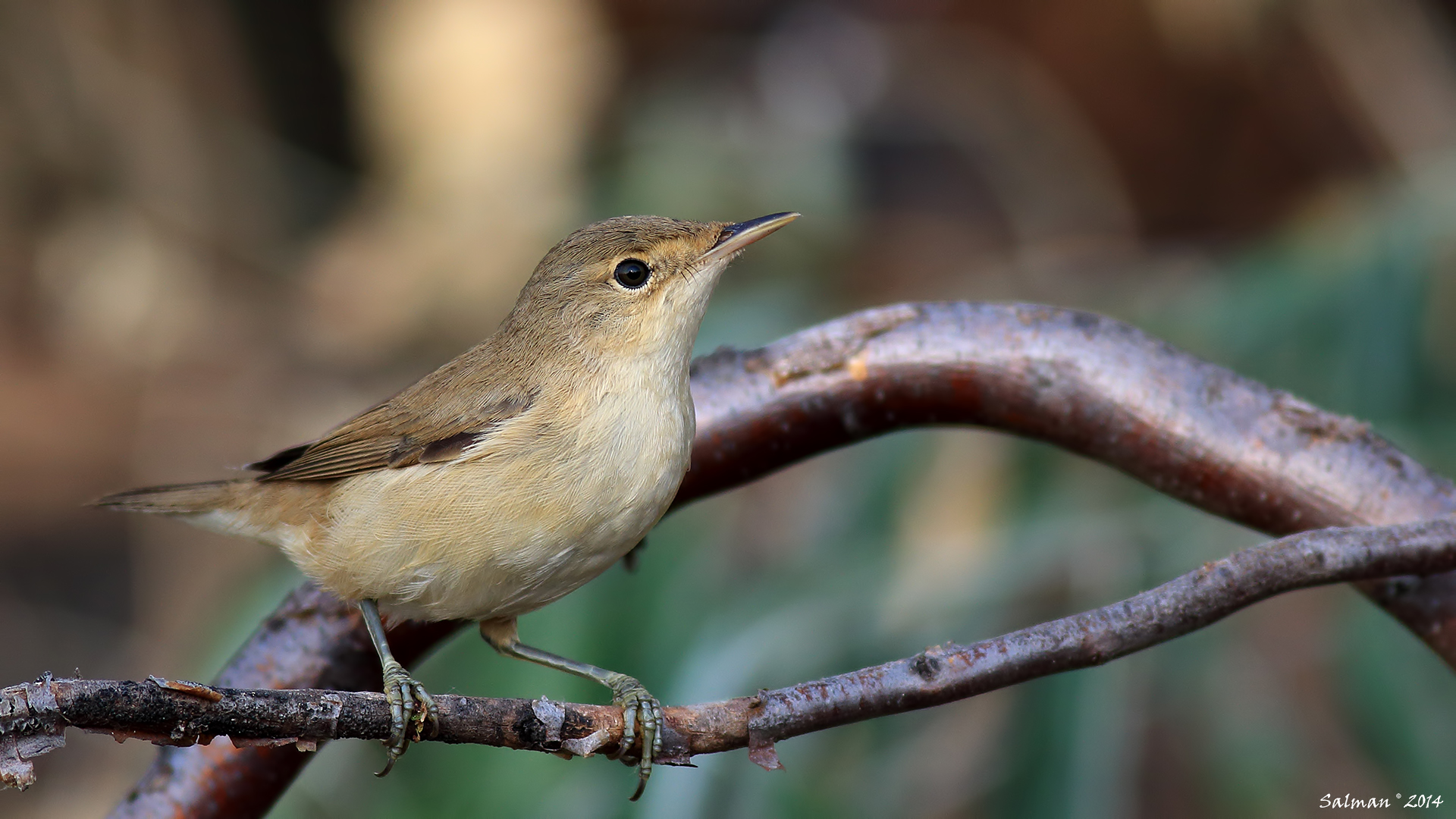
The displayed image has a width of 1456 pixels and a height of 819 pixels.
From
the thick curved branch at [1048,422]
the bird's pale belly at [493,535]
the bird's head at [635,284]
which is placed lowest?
the bird's pale belly at [493,535]

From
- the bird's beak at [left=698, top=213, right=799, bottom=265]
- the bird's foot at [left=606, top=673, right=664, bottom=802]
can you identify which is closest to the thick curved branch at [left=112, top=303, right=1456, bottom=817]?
the bird's beak at [left=698, top=213, right=799, bottom=265]

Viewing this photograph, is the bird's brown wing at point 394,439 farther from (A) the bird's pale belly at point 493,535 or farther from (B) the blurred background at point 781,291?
(B) the blurred background at point 781,291

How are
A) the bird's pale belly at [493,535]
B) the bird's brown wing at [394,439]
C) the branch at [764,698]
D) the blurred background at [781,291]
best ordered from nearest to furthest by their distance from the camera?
the branch at [764,698], the bird's pale belly at [493,535], the bird's brown wing at [394,439], the blurred background at [781,291]

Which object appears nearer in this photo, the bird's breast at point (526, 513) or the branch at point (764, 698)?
the branch at point (764, 698)

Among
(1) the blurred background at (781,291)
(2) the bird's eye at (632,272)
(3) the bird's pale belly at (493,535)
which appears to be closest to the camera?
(3) the bird's pale belly at (493,535)

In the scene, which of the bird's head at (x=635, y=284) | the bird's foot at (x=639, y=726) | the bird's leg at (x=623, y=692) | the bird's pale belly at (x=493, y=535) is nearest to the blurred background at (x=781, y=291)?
the bird's leg at (x=623, y=692)

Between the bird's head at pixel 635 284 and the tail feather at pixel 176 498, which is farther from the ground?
the bird's head at pixel 635 284
